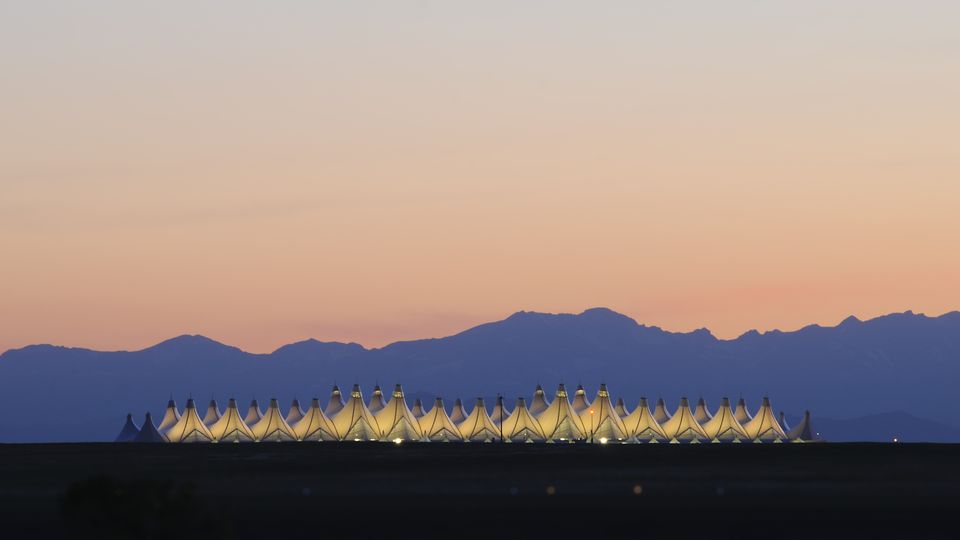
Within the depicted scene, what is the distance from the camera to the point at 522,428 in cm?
17550

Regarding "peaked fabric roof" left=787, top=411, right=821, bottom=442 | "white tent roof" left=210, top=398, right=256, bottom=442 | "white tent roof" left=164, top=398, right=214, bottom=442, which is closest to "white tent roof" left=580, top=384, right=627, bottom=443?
"peaked fabric roof" left=787, top=411, right=821, bottom=442

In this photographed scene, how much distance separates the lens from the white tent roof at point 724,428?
183 m

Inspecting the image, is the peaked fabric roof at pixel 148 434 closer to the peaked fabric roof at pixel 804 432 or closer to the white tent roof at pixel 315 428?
the white tent roof at pixel 315 428

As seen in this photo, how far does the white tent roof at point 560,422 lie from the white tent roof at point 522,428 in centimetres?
84

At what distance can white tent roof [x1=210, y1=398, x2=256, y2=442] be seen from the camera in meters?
180

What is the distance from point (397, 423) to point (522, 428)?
11.4m

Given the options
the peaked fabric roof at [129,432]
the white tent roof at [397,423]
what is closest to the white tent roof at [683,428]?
the white tent roof at [397,423]

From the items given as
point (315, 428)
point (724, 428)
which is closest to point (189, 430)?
point (315, 428)
